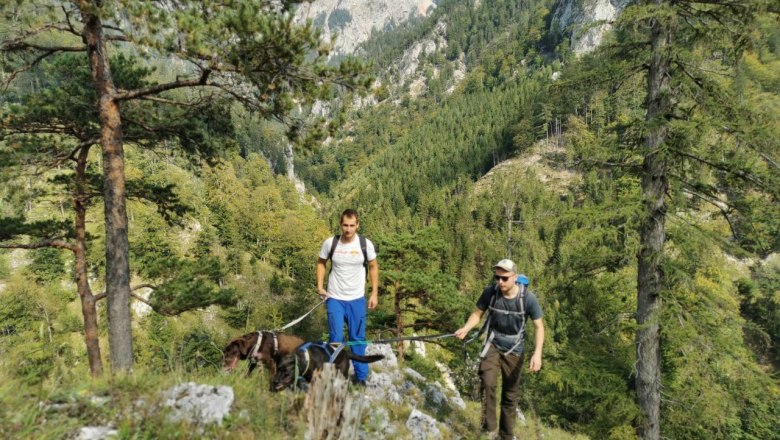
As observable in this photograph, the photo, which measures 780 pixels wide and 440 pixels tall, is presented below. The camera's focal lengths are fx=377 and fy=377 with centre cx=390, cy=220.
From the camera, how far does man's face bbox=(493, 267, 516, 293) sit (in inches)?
169

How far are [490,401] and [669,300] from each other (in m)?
4.86

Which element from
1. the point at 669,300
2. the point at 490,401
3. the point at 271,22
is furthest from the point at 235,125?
the point at 669,300

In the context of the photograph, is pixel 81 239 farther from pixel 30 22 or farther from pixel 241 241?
pixel 241 241

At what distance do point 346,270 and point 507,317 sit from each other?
2.18 m

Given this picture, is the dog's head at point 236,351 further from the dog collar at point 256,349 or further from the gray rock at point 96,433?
the gray rock at point 96,433

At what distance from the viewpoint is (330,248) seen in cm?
527

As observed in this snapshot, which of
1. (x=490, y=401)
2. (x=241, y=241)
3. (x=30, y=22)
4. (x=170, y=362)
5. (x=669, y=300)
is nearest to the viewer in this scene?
(x=170, y=362)

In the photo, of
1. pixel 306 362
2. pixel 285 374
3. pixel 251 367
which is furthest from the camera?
pixel 251 367

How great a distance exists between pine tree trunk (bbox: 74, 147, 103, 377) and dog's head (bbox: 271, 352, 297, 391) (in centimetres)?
605

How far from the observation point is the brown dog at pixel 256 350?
4164 mm

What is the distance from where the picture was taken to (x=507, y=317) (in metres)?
4.53

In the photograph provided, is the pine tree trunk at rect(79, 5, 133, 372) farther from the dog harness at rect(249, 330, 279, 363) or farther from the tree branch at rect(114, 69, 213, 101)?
the dog harness at rect(249, 330, 279, 363)

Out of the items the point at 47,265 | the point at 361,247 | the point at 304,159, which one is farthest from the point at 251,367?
the point at 47,265

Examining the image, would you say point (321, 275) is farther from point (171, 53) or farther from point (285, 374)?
point (171, 53)
